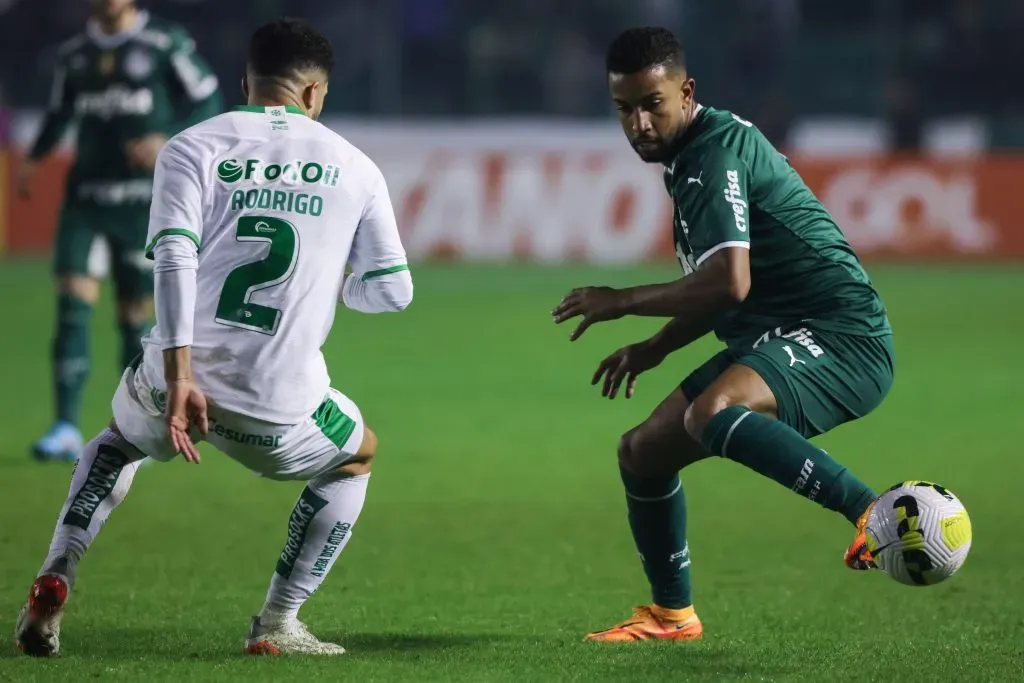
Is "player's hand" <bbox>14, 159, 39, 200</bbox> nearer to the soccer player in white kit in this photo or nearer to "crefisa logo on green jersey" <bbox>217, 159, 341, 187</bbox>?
the soccer player in white kit

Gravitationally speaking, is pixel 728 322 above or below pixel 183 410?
above

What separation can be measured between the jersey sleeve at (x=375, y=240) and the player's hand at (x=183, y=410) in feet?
2.00

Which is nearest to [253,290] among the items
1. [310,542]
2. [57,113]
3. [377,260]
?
[377,260]

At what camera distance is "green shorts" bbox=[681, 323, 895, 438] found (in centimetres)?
478

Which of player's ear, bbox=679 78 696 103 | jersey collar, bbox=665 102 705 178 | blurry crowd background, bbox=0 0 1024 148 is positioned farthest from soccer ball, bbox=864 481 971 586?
blurry crowd background, bbox=0 0 1024 148

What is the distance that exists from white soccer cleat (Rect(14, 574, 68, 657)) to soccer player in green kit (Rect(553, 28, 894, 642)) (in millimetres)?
1595

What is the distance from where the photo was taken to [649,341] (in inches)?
200

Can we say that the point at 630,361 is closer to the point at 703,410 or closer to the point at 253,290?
the point at 703,410

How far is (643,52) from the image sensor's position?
4746 mm

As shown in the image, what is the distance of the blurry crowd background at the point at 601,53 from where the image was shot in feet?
76.9

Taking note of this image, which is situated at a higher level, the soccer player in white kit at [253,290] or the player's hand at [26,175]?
the soccer player in white kit at [253,290]

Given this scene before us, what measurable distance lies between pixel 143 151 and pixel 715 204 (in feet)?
15.7

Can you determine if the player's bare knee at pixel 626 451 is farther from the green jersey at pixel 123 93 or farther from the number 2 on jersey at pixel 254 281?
the green jersey at pixel 123 93

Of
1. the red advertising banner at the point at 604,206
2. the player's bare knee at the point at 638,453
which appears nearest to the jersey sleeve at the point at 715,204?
the player's bare knee at the point at 638,453
